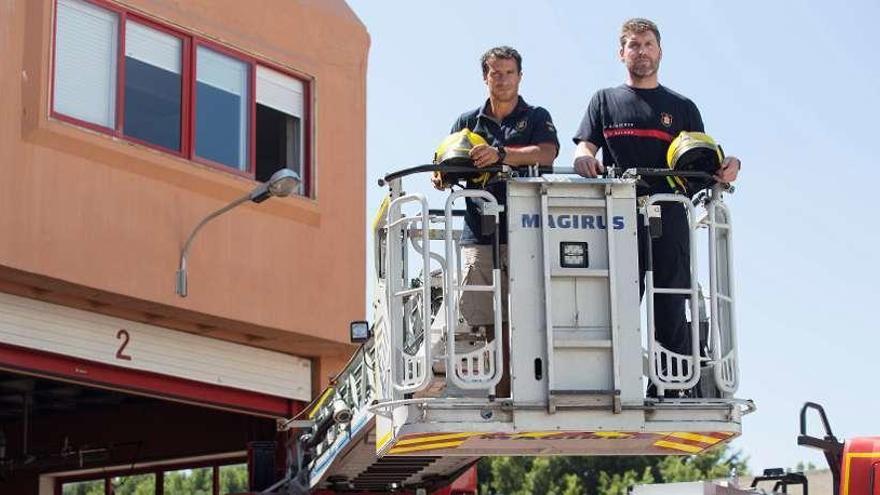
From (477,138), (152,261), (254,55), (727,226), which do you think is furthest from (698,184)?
(254,55)

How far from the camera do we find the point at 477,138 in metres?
10.4

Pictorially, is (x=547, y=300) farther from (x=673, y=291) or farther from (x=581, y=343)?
(x=673, y=291)

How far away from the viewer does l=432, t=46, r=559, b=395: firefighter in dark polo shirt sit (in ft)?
33.9

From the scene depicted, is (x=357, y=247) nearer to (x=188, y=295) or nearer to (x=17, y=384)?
(x=188, y=295)

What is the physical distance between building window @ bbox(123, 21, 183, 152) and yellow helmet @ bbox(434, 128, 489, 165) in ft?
18.1

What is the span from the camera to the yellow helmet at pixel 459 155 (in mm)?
10266

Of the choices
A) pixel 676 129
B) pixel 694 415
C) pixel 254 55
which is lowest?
pixel 694 415

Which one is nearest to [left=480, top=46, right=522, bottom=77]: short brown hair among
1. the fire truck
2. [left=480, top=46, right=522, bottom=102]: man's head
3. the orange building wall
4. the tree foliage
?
[left=480, top=46, right=522, bottom=102]: man's head

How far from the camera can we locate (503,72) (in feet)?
35.0

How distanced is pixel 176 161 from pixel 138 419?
5380mm

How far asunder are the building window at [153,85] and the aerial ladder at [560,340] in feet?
17.5

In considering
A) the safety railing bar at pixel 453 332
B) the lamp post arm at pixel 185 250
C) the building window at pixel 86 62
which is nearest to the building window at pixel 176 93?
the building window at pixel 86 62

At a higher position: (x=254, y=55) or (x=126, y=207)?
(x=254, y=55)

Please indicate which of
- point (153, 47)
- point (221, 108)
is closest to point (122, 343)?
point (221, 108)
